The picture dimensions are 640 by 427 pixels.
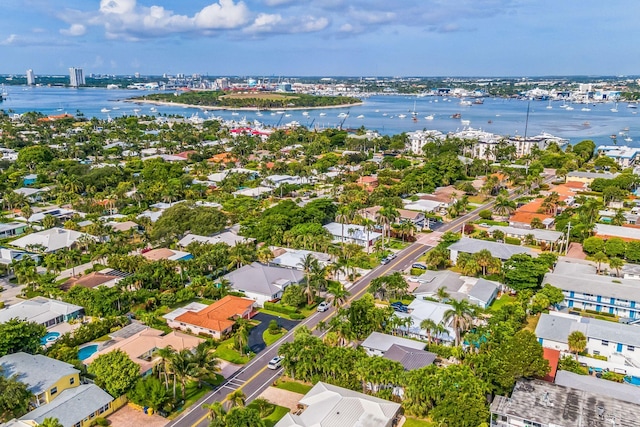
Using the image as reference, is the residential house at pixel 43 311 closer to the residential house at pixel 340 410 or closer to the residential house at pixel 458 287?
the residential house at pixel 340 410

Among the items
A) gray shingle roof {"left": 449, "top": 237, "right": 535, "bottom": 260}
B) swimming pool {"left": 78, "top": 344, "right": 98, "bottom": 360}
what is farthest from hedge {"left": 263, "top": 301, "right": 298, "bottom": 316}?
gray shingle roof {"left": 449, "top": 237, "right": 535, "bottom": 260}

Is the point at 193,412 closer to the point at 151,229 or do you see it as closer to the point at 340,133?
the point at 151,229

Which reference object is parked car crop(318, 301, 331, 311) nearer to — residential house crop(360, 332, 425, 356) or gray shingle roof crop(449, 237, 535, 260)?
residential house crop(360, 332, 425, 356)

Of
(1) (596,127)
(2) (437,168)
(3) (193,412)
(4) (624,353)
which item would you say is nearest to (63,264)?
(3) (193,412)

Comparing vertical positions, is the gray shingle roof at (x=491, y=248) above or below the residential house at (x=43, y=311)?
above

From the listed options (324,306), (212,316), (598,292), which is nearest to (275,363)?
(212,316)

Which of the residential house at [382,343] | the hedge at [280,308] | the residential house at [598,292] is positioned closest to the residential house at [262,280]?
the hedge at [280,308]

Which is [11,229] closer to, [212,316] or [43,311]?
[43,311]
